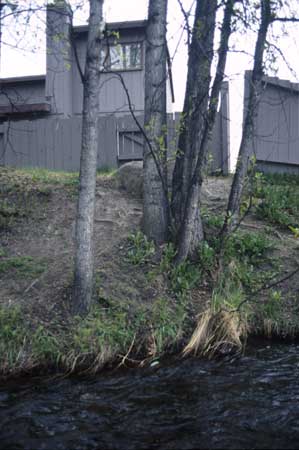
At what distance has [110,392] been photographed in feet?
16.7

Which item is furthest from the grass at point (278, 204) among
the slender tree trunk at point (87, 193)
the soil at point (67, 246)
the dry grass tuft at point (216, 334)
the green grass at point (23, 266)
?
the green grass at point (23, 266)

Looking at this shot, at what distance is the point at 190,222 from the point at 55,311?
252 centimetres

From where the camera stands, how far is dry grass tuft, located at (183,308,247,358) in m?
6.27

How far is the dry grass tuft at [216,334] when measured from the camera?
6.27 m

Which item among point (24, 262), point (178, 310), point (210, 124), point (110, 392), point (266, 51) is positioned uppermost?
point (266, 51)

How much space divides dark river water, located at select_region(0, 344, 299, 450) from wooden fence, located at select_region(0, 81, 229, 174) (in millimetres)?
6863

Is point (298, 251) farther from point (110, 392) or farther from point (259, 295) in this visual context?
point (110, 392)

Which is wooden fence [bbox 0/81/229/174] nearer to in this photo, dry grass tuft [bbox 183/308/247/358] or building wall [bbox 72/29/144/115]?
building wall [bbox 72/29/144/115]

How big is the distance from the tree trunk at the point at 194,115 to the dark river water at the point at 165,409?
8.69 feet

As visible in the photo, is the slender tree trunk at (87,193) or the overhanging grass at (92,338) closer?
the overhanging grass at (92,338)

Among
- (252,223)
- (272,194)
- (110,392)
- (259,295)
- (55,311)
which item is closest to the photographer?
(110,392)

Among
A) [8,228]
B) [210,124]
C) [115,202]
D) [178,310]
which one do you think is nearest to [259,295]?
[178,310]

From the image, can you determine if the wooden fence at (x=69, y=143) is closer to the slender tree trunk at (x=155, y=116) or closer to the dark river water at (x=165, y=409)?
the slender tree trunk at (x=155, y=116)

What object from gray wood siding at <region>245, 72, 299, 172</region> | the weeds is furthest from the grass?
the weeds
